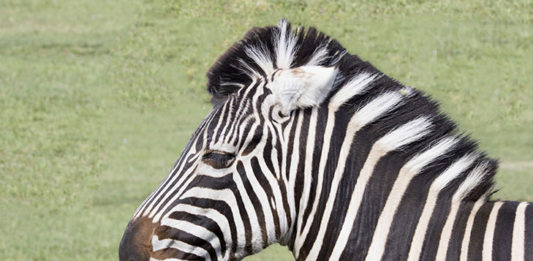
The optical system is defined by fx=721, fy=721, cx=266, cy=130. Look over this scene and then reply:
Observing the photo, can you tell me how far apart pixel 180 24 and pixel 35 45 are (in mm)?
3042

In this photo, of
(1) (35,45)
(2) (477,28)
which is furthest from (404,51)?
(1) (35,45)

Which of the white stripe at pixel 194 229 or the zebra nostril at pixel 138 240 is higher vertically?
the white stripe at pixel 194 229

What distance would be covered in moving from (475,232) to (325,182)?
0.71m

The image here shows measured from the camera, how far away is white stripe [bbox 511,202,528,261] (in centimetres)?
313

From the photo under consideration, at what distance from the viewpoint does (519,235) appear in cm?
318

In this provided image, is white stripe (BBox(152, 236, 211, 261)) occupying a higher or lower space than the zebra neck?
lower

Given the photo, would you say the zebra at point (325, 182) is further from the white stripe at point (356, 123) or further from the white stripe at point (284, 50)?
the white stripe at point (284, 50)

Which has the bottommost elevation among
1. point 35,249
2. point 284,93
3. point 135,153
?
point 35,249

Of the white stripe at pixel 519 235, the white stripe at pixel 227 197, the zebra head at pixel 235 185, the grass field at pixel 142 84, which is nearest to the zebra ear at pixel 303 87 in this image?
the zebra head at pixel 235 185

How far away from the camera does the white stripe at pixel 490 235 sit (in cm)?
316

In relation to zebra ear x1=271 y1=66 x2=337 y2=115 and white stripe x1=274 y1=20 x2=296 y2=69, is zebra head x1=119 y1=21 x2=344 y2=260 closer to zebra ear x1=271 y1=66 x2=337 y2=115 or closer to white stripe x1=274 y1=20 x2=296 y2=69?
zebra ear x1=271 y1=66 x2=337 y2=115

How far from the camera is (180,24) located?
14.6m

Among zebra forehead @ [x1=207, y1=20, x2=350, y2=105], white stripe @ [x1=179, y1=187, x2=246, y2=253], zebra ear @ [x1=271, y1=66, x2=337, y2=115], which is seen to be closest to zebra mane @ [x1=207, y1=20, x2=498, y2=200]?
zebra forehead @ [x1=207, y1=20, x2=350, y2=105]

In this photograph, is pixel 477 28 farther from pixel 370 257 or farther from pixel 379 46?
pixel 370 257
